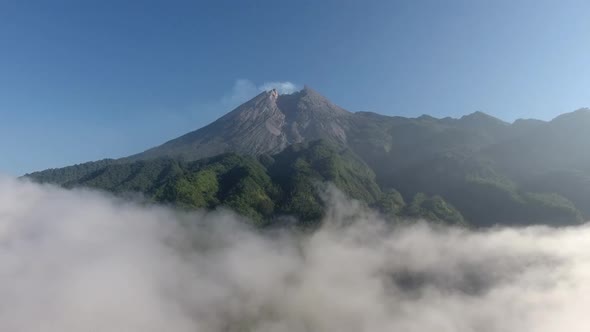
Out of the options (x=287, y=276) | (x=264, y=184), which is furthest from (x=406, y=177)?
(x=287, y=276)

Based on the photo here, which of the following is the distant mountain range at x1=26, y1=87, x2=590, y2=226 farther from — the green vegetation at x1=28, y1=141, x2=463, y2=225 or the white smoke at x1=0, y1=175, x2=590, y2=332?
the white smoke at x1=0, y1=175, x2=590, y2=332

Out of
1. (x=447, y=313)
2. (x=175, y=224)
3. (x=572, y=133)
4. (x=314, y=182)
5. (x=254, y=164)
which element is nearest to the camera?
(x=447, y=313)

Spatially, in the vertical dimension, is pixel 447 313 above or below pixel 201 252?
below

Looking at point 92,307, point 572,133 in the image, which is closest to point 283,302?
point 92,307

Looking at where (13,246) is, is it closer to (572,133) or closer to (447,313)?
(447,313)

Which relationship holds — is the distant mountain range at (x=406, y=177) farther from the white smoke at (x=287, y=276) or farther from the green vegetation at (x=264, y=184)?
the white smoke at (x=287, y=276)

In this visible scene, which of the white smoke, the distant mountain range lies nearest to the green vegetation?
the distant mountain range
